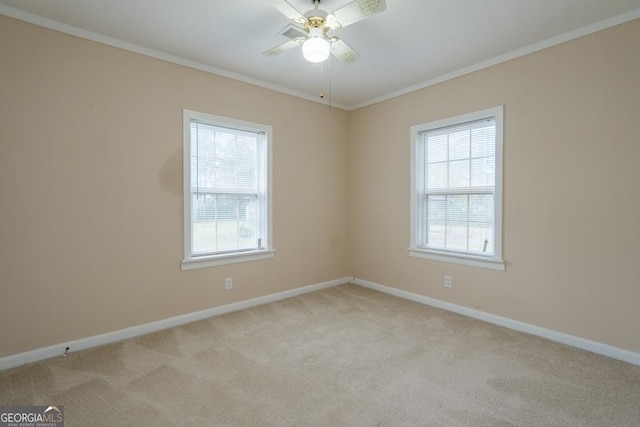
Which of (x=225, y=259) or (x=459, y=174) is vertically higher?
(x=459, y=174)

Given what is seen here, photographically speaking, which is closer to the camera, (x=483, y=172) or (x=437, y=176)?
(x=483, y=172)

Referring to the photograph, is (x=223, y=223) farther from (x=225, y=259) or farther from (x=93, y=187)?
(x=93, y=187)

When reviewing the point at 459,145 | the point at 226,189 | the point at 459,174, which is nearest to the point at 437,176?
the point at 459,174

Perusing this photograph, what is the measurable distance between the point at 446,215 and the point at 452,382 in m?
1.96

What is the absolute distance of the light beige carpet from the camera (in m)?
1.86

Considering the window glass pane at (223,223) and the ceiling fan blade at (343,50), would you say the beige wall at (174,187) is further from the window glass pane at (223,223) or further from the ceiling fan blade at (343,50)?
A: the ceiling fan blade at (343,50)

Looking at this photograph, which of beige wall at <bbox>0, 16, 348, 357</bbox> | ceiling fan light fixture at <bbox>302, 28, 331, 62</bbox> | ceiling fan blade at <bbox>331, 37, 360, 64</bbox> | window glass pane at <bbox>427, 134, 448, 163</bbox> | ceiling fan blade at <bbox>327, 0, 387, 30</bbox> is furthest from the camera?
window glass pane at <bbox>427, 134, 448, 163</bbox>

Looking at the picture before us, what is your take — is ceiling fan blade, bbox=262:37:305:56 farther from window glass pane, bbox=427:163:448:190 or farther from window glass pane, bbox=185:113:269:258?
window glass pane, bbox=427:163:448:190

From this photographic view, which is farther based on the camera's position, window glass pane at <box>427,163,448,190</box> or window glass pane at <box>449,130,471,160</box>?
window glass pane at <box>427,163,448,190</box>

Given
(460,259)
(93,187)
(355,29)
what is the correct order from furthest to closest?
1. (460,259)
2. (93,187)
3. (355,29)

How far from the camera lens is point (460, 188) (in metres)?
3.54

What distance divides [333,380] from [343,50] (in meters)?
2.39

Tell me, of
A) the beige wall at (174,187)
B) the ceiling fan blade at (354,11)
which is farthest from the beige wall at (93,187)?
the ceiling fan blade at (354,11)

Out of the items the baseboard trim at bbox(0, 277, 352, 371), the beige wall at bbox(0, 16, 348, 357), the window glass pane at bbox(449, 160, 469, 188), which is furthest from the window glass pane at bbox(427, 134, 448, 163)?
the baseboard trim at bbox(0, 277, 352, 371)
